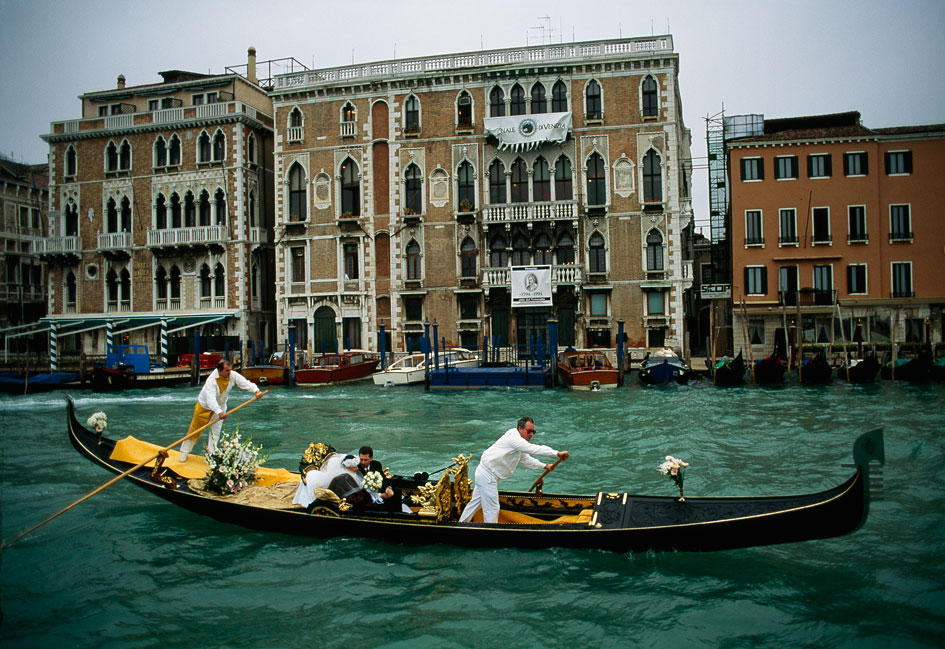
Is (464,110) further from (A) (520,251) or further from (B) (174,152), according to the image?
(B) (174,152)

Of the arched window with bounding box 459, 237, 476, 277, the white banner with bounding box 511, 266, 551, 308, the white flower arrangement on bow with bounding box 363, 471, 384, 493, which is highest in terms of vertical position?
the arched window with bounding box 459, 237, 476, 277

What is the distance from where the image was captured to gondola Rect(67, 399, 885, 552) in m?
4.96

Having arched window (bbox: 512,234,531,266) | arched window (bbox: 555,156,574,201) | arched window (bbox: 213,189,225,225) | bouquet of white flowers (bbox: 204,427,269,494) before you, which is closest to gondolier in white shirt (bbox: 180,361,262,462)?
bouquet of white flowers (bbox: 204,427,269,494)

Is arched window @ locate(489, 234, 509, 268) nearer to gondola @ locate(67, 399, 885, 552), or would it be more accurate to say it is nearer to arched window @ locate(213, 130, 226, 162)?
arched window @ locate(213, 130, 226, 162)

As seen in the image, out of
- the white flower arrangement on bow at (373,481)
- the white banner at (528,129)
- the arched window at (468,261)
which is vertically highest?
the white banner at (528,129)

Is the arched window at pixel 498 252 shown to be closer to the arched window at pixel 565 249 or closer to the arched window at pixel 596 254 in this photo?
the arched window at pixel 565 249

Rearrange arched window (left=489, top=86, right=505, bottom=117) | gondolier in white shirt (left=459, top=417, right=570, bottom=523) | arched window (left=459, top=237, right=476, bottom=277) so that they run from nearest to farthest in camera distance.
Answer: gondolier in white shirt (left=459, top=417, right=570, bottom=523)
arched window (left=489, top=86, right=505, bottom=117)
arched window (left=459, top=237, right=476, bottom=277)

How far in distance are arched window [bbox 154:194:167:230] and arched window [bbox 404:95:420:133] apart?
957 cm

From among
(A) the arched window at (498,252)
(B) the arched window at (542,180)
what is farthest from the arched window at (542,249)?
(B) the arched window at (542,180)

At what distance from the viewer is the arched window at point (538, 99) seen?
910 inches

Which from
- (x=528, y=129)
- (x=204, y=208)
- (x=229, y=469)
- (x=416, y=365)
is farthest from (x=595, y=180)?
(x=229, y=469)

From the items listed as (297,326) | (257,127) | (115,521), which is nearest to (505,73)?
(257,127)

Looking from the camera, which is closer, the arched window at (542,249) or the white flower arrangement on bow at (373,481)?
the white flower arrangement on bow at (373,481)

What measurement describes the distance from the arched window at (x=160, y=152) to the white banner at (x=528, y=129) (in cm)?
1222
